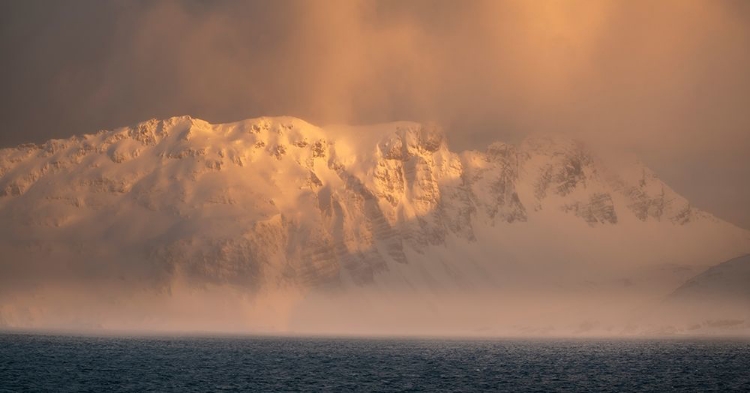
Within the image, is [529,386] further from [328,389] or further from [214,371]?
[214,371]

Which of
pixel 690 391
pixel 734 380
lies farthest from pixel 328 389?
pixel 734 380

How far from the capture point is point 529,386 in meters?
173

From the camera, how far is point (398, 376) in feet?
630

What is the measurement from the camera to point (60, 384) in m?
167

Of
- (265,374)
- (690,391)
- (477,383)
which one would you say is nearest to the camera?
(690,391)

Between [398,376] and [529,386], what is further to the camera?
[398,376]

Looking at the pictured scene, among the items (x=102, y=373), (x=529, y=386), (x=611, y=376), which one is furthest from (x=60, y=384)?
(x=611, y=376)

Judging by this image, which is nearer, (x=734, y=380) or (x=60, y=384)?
(x=60, y=384)

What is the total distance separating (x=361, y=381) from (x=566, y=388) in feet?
109

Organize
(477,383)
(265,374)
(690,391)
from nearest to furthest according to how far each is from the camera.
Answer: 1. (690,391)
2. (477,383)
3. (265,374)

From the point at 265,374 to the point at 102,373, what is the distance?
90.7 feet

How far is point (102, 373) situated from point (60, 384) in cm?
2160

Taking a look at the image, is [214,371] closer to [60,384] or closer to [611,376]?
[60,384]

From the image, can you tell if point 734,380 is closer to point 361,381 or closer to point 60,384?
point 361,381
